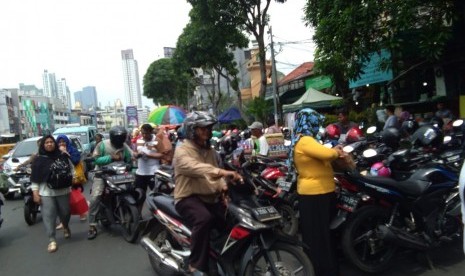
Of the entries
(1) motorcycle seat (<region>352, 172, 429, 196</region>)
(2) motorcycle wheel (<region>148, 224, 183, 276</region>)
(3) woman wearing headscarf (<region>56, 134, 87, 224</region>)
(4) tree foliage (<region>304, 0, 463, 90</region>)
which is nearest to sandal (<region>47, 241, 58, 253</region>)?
(3) woman wearing headscarf (<region>56, 134, 87, 224</region>)

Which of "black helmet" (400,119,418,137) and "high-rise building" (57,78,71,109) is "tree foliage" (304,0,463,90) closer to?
"black helmet" (400,119,418,137)

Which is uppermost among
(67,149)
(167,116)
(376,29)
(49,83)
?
(49,83)

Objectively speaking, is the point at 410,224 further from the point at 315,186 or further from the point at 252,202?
the point at 252,202

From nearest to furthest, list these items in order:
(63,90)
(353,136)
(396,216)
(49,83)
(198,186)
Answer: (198,186) → (396,216) → (353,136) → (49,83) → (63,90)

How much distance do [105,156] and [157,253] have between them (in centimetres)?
282

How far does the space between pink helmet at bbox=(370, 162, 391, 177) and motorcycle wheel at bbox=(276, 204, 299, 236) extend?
109 centimetres

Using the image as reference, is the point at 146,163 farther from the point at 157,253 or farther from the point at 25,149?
the point at 25,149

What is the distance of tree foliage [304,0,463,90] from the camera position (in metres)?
8.14

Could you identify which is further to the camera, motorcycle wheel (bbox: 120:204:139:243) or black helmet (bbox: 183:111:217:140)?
motorcycle wheel (bbox: 120:204:139:243)

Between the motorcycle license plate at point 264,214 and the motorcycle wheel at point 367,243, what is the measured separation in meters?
0.94

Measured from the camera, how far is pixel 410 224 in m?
4.36

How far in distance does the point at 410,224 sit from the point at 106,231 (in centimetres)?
452

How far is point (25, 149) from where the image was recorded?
12469 millimetres

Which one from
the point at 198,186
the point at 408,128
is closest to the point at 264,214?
the point at 198,186
